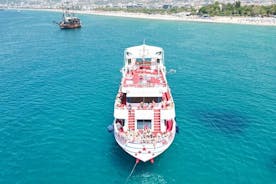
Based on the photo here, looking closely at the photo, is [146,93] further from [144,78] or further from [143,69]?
[143,69]

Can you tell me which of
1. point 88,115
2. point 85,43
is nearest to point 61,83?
point 88,115

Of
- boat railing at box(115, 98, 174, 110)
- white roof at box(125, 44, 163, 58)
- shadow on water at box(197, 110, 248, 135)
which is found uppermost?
white roof at box(125, 44, 163, 58)

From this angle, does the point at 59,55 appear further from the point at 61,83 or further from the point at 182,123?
the point at 182,123

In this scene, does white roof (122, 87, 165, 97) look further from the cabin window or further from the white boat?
the cabin window

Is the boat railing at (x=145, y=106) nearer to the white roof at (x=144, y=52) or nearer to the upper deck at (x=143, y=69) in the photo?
the upper deck at (x=143, y=69)

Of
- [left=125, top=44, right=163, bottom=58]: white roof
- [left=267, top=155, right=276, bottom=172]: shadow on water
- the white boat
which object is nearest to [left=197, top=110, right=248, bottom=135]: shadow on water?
[left=267, top=155, right=276, bottom=172]: shadow on water

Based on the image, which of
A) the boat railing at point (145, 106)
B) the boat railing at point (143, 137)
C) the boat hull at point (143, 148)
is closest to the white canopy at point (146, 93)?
the boat railing at point (145, 106)
